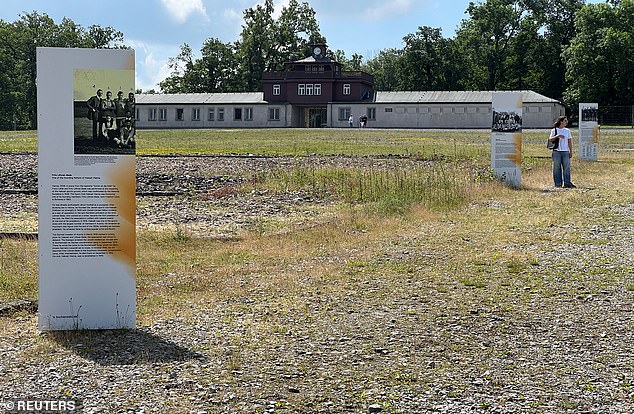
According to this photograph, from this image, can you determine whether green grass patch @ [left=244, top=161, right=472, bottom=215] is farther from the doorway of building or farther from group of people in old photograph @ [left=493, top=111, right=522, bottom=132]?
the doorway of building

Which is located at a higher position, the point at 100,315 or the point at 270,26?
the point at 270,26

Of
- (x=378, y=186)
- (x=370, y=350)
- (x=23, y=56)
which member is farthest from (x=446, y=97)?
(x=370, y=350)

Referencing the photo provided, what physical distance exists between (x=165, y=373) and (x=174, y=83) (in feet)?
385

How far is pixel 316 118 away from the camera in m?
103

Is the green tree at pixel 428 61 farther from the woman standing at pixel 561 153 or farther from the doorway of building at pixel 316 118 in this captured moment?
the woman standing at pixel 561 153

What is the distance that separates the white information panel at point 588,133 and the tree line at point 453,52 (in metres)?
59.7

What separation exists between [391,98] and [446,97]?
6.11m

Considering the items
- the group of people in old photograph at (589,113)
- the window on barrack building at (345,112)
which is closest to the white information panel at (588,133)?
the group of people in old photograph at (589,113)

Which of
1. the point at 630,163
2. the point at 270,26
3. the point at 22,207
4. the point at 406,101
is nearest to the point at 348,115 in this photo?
the point at 406,101

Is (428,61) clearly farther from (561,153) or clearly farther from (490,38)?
(561,153)

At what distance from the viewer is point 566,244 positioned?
13203 millimetres

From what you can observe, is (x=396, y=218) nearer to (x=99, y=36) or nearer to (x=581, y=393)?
(x=581, y=393)

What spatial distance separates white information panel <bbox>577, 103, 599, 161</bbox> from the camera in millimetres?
32812

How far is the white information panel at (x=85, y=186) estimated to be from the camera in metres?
7.32
